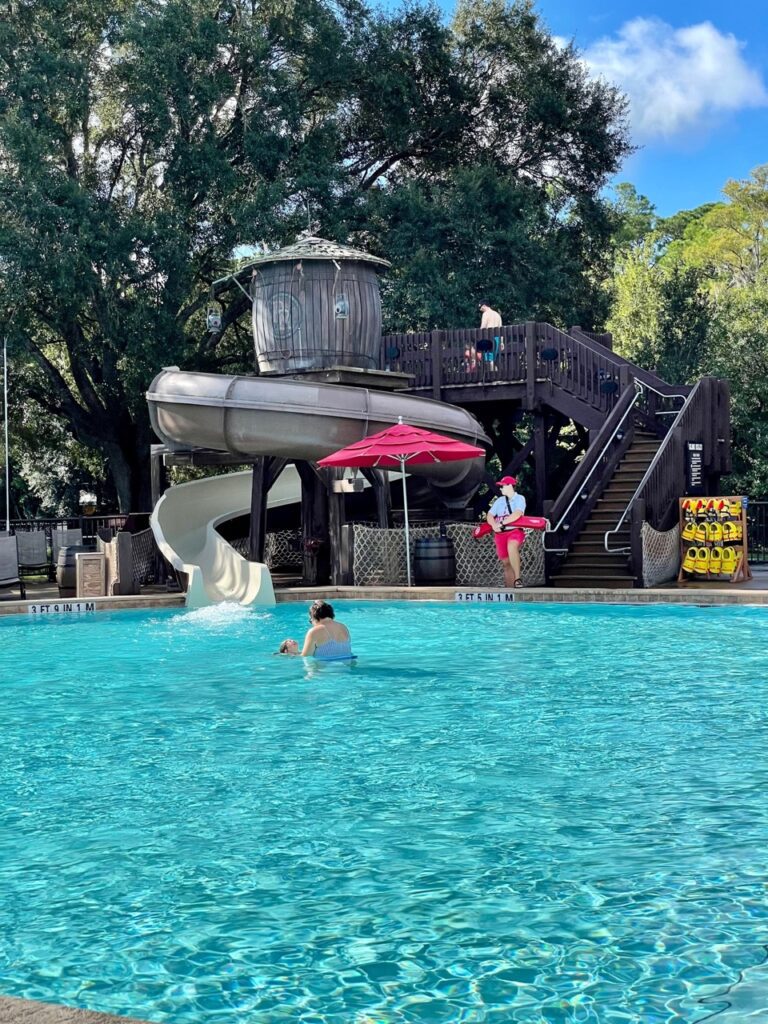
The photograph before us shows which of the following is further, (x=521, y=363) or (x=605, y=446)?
(x=521, y=363)

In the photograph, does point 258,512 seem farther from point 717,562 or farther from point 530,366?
point 717,562

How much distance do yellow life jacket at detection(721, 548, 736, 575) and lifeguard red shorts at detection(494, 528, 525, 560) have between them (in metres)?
3.27

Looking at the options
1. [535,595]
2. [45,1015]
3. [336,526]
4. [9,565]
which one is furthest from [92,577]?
[45,1015]

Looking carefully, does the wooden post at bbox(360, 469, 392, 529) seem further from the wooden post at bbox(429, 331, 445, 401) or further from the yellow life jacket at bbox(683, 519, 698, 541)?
the yellow life jacket at bbox(683, 519, 698, 541)

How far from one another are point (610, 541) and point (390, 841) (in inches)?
552

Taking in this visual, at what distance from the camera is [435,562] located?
1969cm

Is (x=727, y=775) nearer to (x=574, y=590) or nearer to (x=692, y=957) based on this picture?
(x=692, y=957)

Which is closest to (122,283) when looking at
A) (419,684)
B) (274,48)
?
(274,48)

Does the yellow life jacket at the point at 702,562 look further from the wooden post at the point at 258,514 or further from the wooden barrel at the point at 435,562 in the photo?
the wooden post at the point at 258,514

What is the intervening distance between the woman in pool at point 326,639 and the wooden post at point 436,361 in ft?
40.0

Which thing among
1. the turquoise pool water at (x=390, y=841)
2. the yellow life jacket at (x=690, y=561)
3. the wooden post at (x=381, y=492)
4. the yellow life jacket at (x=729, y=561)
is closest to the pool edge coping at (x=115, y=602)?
the wooden post at (x=381, y=492)

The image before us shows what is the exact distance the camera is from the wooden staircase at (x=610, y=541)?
19219 millimetres

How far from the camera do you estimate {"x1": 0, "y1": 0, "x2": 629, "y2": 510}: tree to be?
27438mm

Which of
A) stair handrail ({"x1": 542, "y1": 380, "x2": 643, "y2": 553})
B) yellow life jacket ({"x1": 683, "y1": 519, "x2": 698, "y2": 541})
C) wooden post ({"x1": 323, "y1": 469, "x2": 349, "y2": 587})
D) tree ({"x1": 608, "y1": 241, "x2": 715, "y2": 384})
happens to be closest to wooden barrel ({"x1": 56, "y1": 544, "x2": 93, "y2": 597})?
wooden post ({"x1": 323, "y1": 469, "x2": 349, "y2": 587})
